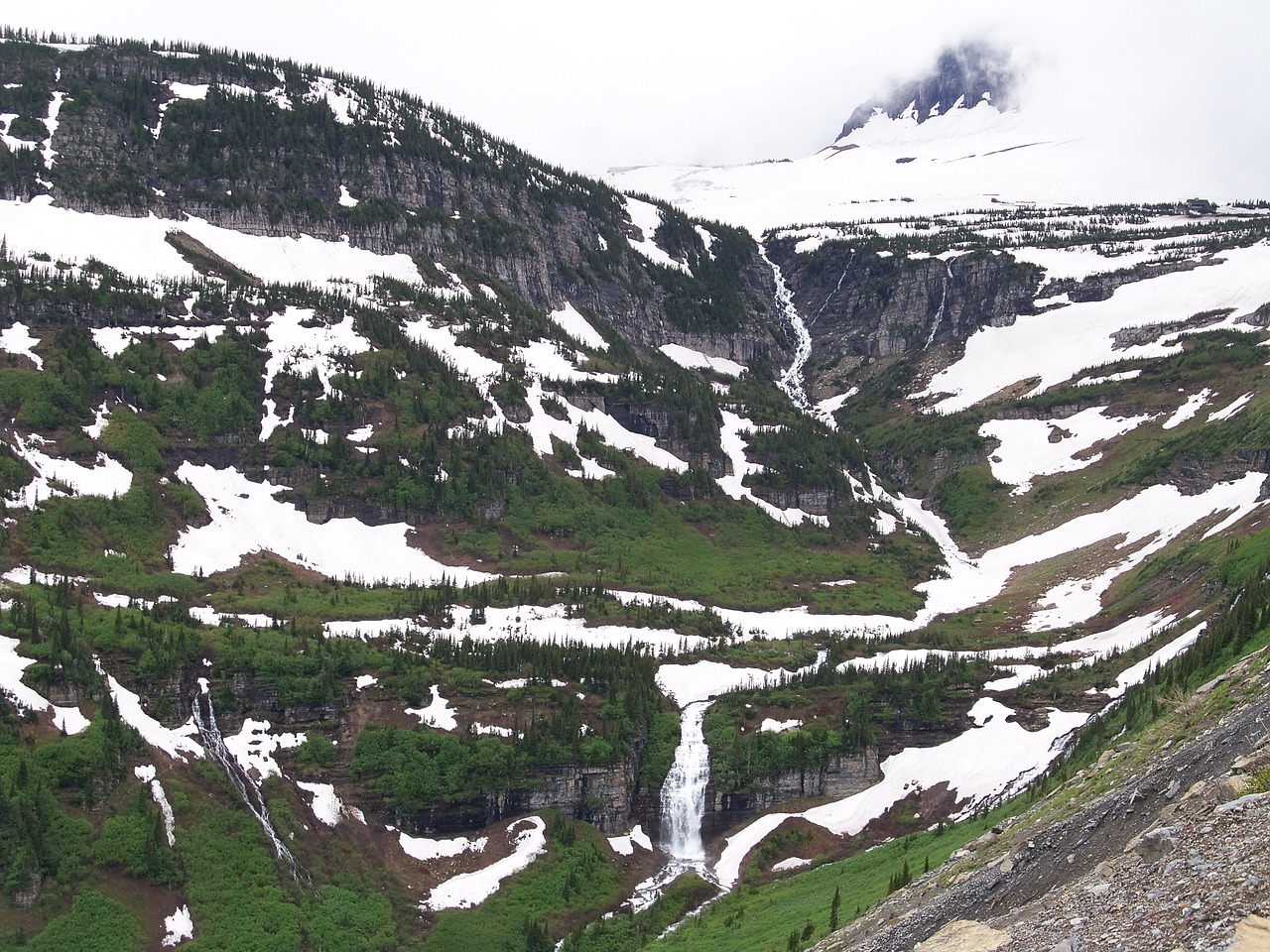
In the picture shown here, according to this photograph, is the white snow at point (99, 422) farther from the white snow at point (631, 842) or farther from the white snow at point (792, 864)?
the white snow at point (792, 864)

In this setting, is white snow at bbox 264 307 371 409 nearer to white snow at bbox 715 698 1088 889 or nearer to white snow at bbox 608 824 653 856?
white snow at bbox 608 824 653 856

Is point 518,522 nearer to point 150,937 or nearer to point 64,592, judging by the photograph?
point 64,592

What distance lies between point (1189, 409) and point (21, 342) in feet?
492

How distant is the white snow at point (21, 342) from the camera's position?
437 ft

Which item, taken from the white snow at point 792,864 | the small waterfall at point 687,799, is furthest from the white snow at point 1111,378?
the white snow at point 792,864

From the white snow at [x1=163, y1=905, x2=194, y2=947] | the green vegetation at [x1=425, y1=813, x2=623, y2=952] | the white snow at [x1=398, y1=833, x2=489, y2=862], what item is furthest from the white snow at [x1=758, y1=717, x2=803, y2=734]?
the white snow at [x1=163, y1=905, x2=194, y2=947]

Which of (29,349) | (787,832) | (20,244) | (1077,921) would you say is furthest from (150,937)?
(20,244)

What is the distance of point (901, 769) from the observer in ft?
297

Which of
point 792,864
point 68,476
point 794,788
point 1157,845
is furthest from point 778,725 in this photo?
point 1157,845

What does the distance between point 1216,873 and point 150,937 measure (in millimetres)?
60890

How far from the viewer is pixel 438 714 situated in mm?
89438

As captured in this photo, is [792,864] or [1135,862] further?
[792,864]

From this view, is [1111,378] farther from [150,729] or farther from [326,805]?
[150,729]

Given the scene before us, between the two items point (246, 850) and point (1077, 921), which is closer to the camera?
point (1077, 921)
